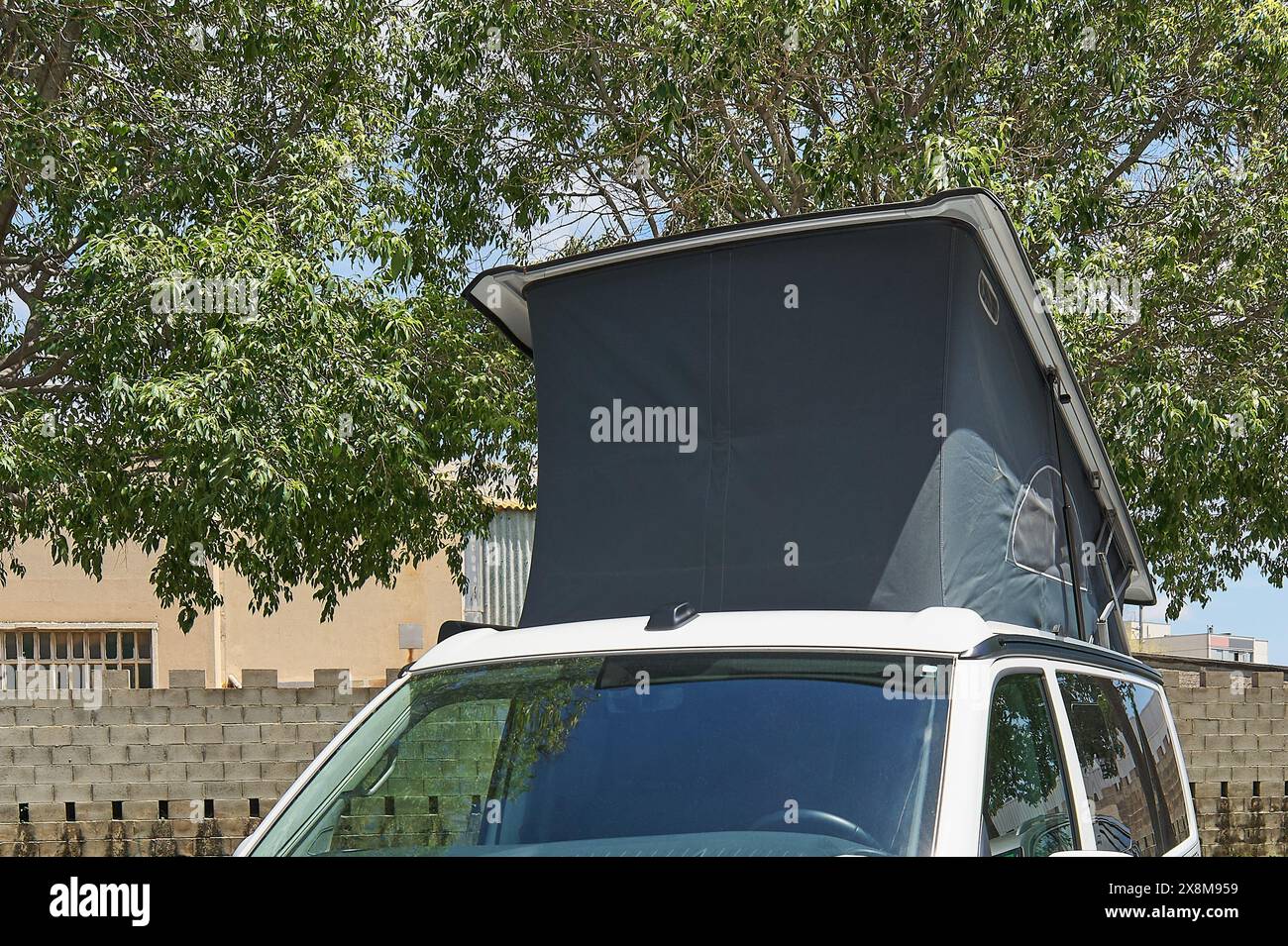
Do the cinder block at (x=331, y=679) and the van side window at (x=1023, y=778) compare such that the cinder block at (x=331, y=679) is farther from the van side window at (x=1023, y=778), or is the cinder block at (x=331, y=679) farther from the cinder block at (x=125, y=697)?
the van side window at (x=1023, y=778)

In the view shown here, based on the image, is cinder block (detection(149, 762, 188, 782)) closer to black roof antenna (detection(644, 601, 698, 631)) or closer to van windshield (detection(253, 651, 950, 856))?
van windshield (detection(253, 651, 950, 856))

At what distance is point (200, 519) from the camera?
9.19m

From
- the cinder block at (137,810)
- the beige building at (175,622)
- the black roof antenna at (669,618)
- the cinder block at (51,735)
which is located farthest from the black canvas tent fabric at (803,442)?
the beige building at (175,622)

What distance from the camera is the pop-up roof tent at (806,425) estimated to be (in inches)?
152

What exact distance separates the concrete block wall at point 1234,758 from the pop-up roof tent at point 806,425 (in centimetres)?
861

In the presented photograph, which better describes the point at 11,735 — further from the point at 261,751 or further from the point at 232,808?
the point at 261,751

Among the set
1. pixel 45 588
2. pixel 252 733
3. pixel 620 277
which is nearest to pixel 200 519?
pixel 252 733

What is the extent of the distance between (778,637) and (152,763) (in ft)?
29.3

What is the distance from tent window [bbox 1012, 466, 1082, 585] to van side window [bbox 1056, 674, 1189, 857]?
1.58 ft

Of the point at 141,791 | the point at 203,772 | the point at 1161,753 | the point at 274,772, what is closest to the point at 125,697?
the point at 141,791

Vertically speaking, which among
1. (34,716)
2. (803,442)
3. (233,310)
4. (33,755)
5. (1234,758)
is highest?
(233,310)

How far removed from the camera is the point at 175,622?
21.2 meters

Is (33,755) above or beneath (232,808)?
above
